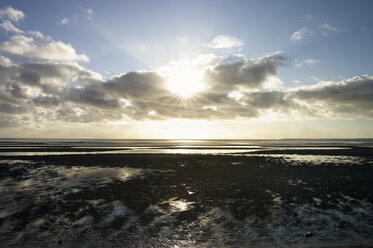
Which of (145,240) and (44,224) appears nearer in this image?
(145,240)

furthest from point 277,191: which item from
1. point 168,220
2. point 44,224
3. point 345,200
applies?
point 44,224

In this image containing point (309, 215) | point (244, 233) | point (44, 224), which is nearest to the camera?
point (244, 233)

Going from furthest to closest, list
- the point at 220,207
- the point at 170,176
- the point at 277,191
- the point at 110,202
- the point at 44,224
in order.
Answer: the point at 170,176
the point at 277,191
the point at 110,202
the point at 220,207
the point at 44,224

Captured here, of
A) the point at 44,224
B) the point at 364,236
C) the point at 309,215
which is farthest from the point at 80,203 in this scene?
the point at 364,236

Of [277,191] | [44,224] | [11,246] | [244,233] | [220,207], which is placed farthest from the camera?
[277,191]

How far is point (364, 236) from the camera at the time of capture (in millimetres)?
10016

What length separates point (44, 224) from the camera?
11453mm

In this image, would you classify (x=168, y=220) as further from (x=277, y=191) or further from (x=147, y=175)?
(x=147, y=175)

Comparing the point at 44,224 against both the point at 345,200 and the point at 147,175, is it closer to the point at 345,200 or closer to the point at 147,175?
the point at 147,175

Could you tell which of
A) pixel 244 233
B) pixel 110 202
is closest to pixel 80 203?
pixel 110 202

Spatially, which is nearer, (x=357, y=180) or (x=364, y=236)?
(x=364, y=236)

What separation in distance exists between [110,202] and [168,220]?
4.95 meters

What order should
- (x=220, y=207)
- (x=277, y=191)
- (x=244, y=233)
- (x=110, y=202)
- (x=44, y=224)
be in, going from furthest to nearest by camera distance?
(x=277, y=191), (x=110, y=202), (x=220, y=207), (x=44, y=224), (x=244, y=233)

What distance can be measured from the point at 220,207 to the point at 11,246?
31.9 feet
